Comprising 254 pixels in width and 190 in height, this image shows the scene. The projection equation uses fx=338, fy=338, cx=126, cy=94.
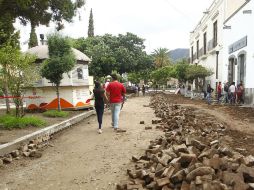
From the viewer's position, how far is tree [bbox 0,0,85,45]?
12.9m

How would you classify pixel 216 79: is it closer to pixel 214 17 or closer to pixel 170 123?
pixel 214 17

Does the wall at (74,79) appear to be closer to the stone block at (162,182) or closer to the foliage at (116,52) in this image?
the stone block at (162,182)

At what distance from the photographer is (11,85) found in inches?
457

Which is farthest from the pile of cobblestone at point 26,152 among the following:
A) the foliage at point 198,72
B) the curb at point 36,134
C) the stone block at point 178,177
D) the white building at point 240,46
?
the foliage at point 198,72

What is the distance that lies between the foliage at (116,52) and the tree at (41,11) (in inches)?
831

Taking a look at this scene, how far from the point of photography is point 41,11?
14.3m

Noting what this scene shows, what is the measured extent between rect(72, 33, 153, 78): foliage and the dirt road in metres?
27.2

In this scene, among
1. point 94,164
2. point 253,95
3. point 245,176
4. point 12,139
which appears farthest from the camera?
point 253,95

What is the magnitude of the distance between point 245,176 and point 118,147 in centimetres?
387

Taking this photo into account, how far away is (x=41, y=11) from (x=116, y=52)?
26.7 meters

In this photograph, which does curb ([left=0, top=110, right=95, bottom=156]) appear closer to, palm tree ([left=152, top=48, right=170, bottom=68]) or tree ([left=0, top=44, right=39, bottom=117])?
tree ([left=0, top=44, right=39, bottom=117])

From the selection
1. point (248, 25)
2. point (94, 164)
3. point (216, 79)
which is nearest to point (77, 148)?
point (94, 164)

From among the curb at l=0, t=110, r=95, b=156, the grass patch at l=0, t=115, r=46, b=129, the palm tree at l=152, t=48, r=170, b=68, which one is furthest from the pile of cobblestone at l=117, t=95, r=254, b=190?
the palm tree at l=152, t=48, r=170, b=68

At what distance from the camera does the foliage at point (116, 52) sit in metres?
36.9
